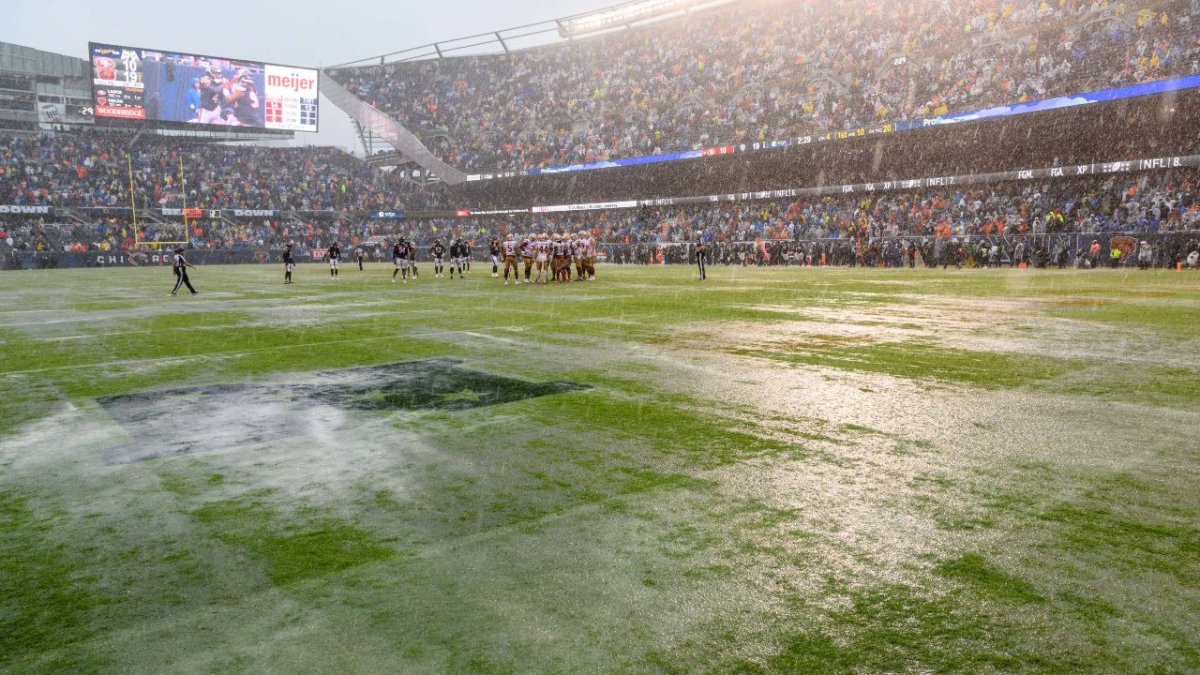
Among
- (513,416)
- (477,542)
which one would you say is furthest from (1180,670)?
(513,416)

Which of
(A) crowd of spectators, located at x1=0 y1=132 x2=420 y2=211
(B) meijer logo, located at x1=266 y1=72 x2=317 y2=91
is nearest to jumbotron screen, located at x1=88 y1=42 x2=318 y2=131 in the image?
(B) meijer logo, located at x1=266 y1=72 x2=317 y2=91

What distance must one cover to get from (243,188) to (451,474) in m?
65.6

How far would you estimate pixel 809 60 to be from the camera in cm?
4453

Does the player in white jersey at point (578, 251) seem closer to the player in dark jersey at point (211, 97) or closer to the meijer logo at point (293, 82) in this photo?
the player in dark jersey at point (211, 97)

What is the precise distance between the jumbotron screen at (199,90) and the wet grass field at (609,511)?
2260 inches

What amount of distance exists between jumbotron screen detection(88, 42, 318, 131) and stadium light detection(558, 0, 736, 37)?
882 inches

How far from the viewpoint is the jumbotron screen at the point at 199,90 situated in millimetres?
57250

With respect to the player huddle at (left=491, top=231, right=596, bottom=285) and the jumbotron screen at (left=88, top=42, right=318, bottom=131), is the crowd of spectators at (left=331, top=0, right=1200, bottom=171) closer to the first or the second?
the jumbotron screen at (left=88, top=42, right=318, bottom=131)

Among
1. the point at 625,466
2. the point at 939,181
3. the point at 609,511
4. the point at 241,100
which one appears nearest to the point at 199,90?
the point at 241,100

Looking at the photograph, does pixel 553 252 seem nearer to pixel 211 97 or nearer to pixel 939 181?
pixel 939 181

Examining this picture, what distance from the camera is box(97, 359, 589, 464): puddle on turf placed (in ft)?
20.7

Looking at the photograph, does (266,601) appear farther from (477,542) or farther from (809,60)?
(809,60)

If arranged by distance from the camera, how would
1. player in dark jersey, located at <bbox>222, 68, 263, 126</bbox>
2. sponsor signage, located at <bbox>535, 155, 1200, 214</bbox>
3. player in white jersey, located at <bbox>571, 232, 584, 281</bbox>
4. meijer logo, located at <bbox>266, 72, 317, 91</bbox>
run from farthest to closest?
meijer logo, located at <bbox>266, 72, 317, 91</bbox> → player in dark jersey, located at <bbox>222, 68, 263, 126</bbox> → sponsor signage, located at <bbox>535, 155, 1200, 214</bbox> → player in white jersey, located at <bbox>571, 232, 584, 281</bbox>

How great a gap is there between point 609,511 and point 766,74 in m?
46.1
